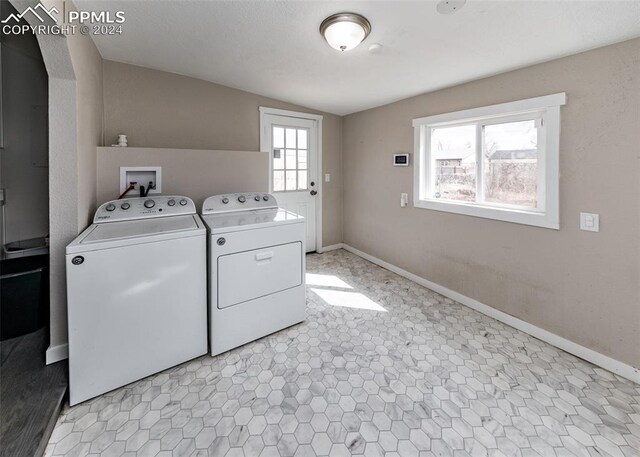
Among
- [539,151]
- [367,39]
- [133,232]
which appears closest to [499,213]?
[539,151]

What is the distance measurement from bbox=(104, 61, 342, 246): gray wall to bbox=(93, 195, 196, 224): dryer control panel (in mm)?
450

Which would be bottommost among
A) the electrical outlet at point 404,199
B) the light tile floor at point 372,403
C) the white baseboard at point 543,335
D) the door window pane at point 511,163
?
the light tile floor at point 372,403

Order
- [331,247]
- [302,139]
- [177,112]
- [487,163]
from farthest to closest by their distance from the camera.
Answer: [331,247] → [302,139] → [177,112] → [487,163]

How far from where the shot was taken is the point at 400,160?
3564mm

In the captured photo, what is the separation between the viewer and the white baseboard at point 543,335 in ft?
6.36

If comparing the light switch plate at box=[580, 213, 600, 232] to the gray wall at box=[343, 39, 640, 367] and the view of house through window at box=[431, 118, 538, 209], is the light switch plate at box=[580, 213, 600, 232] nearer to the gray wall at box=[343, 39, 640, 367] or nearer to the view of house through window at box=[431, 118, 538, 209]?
the gray wall at box=[343, 39, 640, 367]

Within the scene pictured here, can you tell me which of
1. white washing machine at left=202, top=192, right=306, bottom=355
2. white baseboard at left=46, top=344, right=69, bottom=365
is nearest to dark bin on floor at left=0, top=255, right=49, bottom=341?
white baseboard at left=46, top=344, right=69, bottom=365

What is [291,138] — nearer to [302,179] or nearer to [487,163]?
[302,179]

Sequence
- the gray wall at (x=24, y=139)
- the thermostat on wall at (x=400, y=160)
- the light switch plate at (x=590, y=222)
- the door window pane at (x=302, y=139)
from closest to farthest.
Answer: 1. the light switch plate at (x=590, y=222)
2. the gray wall at (x=24, y=139)
3. the thermostat on wall at (x=400, y=160)
4. the door window pane at (x=302, y=139)

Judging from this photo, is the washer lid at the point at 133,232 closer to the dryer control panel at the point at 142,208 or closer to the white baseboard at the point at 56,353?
the dryer control panel at the point at 142,208

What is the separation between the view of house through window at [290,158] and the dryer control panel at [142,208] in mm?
1568

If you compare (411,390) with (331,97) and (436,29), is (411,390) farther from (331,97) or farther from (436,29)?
(331,97)

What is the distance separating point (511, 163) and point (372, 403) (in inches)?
86.3

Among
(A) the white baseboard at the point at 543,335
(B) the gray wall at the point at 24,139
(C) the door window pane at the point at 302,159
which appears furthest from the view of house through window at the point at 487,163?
(B) the gray wall at the point at 24,139
